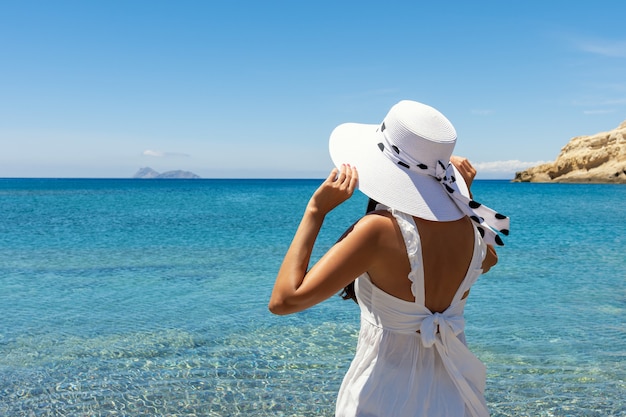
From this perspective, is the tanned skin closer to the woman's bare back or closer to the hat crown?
the woman's bare back

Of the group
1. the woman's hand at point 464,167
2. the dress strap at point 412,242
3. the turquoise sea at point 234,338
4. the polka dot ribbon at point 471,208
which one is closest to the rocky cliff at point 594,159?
the turquoise sea at point 234,338

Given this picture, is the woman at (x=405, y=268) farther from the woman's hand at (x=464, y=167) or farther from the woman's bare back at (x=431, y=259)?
the woman's hand at (x=464, y=167)

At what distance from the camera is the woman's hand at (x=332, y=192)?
1.95 m

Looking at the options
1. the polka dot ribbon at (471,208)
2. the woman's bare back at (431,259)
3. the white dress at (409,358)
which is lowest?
the white dress at (409,358)

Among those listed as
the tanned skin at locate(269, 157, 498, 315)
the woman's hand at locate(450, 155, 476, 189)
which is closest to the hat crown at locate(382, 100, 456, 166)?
the tanned skin at locate(269, 157, 498, 315)

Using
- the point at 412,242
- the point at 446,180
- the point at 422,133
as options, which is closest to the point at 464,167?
the point at 446,180

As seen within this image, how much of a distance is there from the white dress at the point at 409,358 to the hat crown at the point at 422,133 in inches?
10.0

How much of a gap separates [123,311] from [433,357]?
8.13 metres

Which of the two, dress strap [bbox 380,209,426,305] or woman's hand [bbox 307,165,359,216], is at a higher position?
woman's hand [bbox 307,165,359,216]

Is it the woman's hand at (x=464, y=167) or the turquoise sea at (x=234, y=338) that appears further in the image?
the turquoise sea at (x=234, y=338)

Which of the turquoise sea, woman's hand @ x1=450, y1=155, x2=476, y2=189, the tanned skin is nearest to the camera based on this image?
the tanned skin

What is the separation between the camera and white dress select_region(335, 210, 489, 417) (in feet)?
6.67

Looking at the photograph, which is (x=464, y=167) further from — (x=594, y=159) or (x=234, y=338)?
(x=594, y=159)

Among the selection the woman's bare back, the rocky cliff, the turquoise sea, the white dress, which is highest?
the rocky cliff
